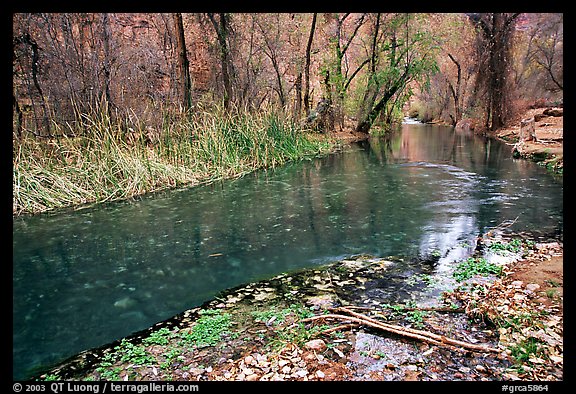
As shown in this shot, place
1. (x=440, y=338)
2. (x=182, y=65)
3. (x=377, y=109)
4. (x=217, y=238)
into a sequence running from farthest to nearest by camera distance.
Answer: (x=377, y=109)
(x=182, y=65)
(x=217, y=238)
(x=440, y=338)

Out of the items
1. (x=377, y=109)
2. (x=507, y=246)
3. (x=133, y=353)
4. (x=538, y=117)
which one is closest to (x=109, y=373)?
(x=133, y=353)

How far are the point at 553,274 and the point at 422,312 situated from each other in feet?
3.90

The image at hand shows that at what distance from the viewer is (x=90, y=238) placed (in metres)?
4.44

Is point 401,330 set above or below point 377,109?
below

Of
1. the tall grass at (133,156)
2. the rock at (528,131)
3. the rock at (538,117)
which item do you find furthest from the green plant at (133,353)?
the rock at (538,117)

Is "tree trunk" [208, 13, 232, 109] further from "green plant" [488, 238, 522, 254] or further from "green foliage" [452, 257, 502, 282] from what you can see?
"green foliage" [452, 257, 502, 282]

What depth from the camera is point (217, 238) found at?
4.34m

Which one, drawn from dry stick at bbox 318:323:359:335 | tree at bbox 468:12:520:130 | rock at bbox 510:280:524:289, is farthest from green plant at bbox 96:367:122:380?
tree at bbox 468:12:520:130

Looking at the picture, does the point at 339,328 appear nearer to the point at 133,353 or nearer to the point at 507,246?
the point at 133,353

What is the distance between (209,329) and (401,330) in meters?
1.16

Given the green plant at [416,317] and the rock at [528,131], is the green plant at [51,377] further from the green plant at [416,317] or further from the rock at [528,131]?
the rock at [528,131]

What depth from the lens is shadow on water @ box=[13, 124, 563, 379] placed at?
110 inches
